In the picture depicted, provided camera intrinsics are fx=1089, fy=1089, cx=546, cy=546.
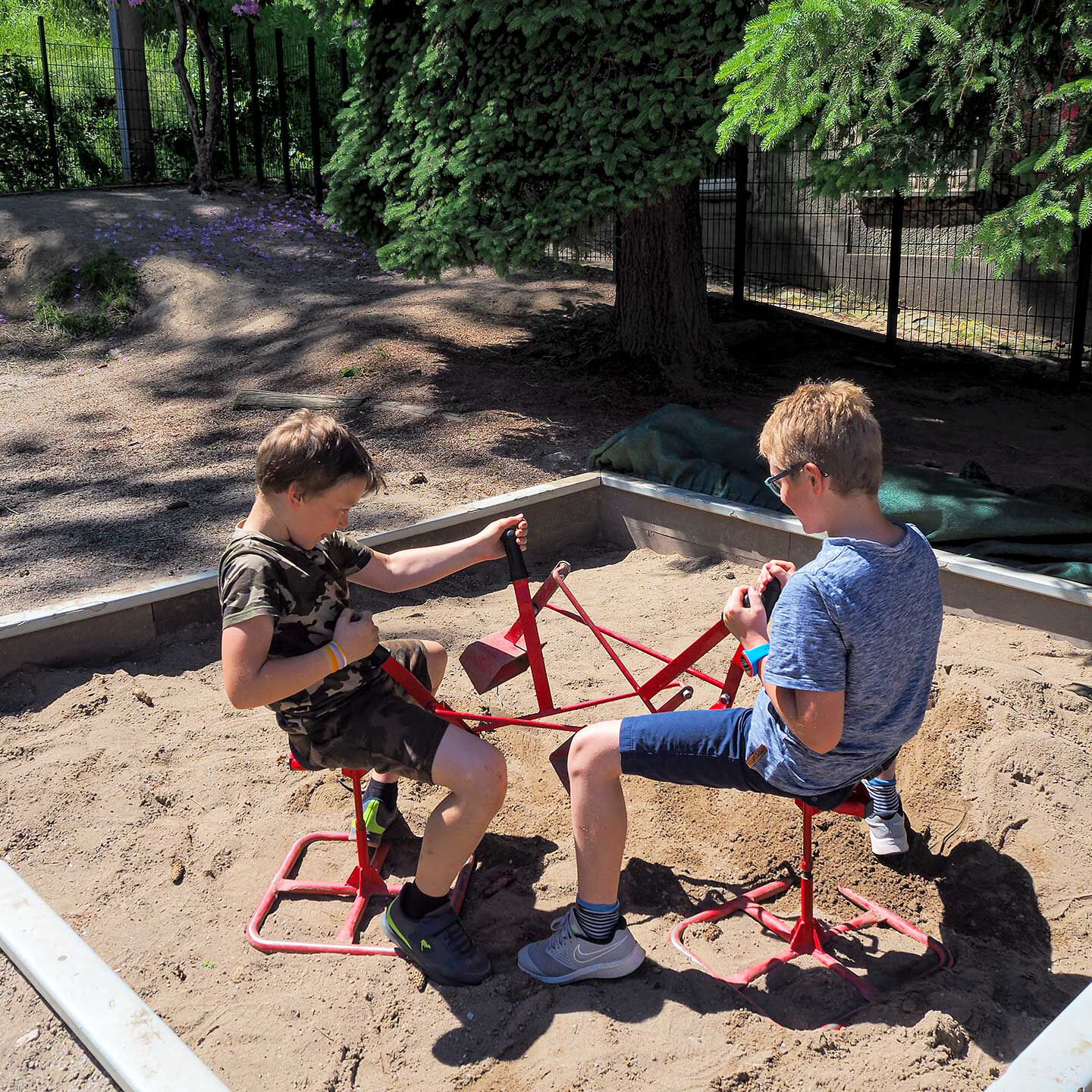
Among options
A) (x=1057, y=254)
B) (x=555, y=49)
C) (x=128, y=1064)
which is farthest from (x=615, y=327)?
(x=128, y=1064)

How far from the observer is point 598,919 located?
2.46 m

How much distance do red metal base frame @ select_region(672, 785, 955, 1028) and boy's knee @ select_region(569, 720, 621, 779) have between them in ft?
1.41

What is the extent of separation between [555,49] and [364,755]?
5418 millimetres

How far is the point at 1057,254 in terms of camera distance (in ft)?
12.6

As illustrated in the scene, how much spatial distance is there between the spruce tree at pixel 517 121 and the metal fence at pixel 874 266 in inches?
125

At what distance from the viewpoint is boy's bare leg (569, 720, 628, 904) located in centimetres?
244

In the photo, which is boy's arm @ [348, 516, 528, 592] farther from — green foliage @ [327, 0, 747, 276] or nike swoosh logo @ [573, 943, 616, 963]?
green foliage @ [327, 0, 747, 276]

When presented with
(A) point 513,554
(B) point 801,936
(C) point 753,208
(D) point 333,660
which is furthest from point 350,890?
(C) point 753,208

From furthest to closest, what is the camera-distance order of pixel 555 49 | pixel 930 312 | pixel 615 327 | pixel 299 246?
pixel 299 246, pixel 930 312, pixel 615 327, pixel 555 49

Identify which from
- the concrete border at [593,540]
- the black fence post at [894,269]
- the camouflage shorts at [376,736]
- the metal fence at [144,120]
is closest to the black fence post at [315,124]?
the metal fence at [144,120]

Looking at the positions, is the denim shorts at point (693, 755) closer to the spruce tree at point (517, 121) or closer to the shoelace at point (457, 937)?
the shoelace at point (457, 937)

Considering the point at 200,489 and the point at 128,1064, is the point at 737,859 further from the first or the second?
the point at 200,489

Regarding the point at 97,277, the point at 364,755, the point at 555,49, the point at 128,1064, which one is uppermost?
the point at 555,49

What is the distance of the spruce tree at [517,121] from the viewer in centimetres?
626
